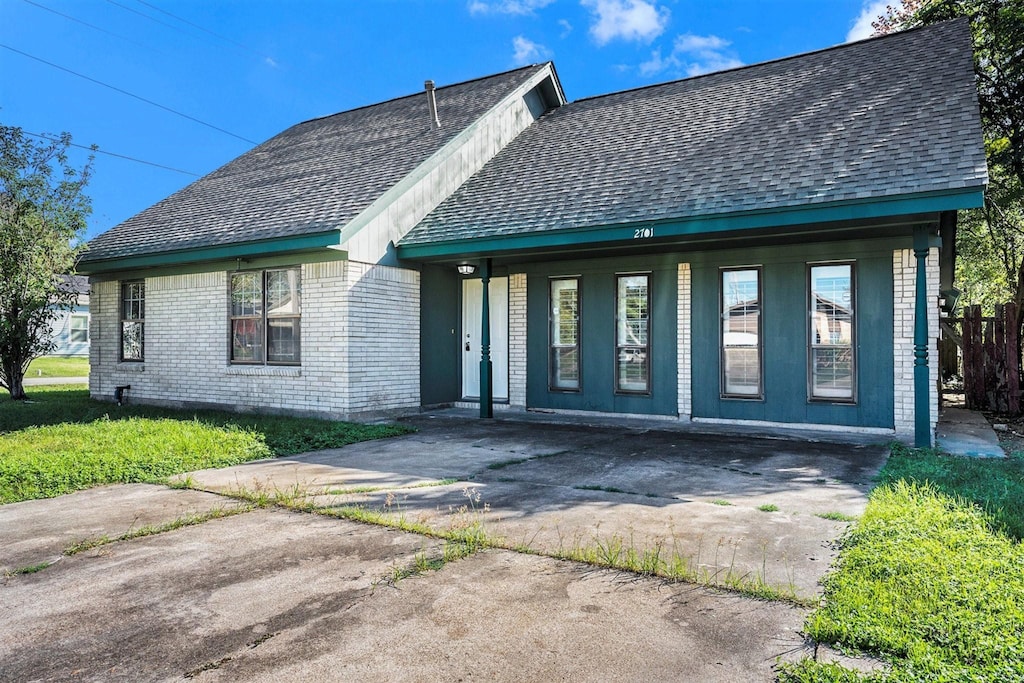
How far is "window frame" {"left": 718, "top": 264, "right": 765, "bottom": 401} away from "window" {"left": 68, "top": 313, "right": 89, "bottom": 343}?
3440 cm

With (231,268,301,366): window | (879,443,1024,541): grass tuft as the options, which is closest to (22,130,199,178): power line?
(231,268,301,366): window

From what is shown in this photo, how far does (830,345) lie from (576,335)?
384 centimetres

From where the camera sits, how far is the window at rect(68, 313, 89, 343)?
33906 millimetres

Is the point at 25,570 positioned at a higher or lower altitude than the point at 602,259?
lower

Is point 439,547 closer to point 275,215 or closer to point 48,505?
point 48,505

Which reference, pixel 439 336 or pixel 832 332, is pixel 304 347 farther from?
pixel 832 332

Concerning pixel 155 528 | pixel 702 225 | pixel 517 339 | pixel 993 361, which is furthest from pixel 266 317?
pixel 993 361

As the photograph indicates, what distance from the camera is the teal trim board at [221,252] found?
9.84 metres

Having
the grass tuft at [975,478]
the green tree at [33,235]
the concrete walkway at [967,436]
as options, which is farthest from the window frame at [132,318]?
the concrete walkway at [967,436]

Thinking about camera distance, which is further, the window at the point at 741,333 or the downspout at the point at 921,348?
the window at the point at 741,333

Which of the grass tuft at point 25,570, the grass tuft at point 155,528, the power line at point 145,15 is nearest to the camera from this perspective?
the grass tuft at point 25,570

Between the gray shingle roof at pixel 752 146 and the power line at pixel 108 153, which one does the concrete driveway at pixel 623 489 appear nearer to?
the gray shingle roof at pixel 752 146

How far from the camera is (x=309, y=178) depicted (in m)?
12.9

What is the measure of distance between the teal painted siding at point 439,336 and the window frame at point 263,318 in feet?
6.72
